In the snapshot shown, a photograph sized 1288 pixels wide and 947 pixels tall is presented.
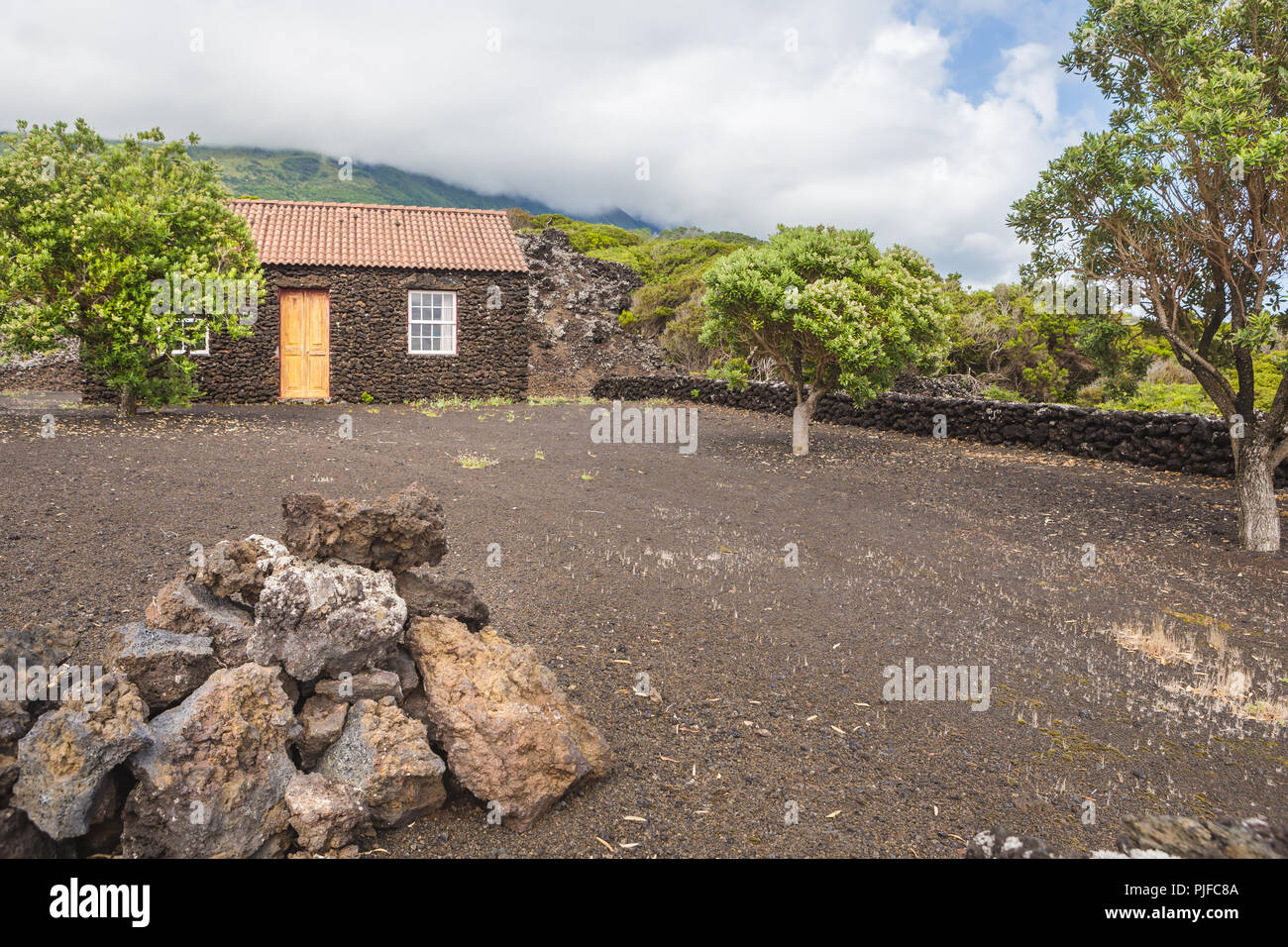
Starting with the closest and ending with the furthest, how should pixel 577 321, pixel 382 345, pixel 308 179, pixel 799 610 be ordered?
pixel 799 610, pixel 382 345, pixel 577 321, pixel 308 179

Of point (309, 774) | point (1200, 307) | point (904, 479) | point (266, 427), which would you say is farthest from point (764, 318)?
point (309, 774)

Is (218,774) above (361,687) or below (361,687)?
below

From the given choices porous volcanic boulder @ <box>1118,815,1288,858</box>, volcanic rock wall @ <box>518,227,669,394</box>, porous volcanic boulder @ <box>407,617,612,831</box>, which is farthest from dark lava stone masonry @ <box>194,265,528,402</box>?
porous volcanic boulder @ <box>1118,815,1288,858</box>

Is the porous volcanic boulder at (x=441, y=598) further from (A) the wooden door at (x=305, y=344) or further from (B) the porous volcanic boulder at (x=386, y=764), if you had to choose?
(A) the wooden door at (x=305, y=344)

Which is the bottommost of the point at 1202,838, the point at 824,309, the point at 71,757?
the point at 1202,838

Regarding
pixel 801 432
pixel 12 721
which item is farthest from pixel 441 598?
pixel 801 432

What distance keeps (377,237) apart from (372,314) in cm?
269

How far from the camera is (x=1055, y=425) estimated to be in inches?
593

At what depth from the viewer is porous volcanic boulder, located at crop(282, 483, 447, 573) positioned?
4250mm

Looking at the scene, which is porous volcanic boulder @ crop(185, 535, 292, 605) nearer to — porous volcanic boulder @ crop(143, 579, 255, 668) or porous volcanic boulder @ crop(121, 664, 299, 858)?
porous volcanic boulder @ crop(143, 579, 255, 668)

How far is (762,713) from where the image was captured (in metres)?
4.93

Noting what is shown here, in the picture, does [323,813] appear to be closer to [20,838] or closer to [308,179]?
[20,838]

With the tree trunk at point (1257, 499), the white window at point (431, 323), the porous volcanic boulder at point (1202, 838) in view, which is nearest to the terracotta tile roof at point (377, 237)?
the white window at point (431, 323)

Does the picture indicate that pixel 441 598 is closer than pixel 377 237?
Yes
